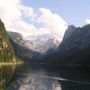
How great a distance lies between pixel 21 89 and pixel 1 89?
9486mm

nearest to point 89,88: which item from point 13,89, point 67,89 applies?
point 67,89

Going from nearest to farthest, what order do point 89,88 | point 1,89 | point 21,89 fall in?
point 1,89 < point 21,89 < point 89,88

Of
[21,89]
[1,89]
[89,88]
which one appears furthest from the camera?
[89,88]

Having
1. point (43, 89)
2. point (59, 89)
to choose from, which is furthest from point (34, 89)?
point (59, 89)

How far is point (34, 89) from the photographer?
93.6 m

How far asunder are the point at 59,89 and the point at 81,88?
11.4m

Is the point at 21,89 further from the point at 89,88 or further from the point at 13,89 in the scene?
the point at 89,88

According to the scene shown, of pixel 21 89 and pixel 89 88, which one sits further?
pixel 89 88

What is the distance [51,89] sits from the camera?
319 ft

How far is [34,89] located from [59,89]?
11.4 metres

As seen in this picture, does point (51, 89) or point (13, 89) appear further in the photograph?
point (51, 89)

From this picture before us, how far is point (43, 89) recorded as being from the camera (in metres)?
95.4

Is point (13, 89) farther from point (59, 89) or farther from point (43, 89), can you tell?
point (59, 89)

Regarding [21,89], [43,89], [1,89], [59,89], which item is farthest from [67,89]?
[1,89]
